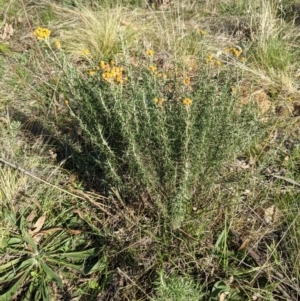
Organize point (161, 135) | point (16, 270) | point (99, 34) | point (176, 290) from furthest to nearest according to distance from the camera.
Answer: point (99, 34)
point (16, 270)
point (161, 135)
point (176, 290)

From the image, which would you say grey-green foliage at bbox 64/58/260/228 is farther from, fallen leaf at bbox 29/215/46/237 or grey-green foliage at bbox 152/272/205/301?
fallen leaf at bbox 29/215/46/237

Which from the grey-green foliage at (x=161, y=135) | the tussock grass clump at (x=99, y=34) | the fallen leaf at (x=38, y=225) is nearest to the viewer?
the grey-green foliage at (x=161, y=135)

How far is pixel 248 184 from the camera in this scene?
2.34 meters

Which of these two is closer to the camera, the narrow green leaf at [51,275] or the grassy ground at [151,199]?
the grassy ground at [151,199]

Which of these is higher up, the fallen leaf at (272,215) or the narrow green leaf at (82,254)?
the fallen leaf at (272,215)

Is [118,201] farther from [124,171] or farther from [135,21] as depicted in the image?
[135,21]

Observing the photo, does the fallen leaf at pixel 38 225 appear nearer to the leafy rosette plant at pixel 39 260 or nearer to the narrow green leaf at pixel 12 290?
the leafy rosette plant at pixel 39 260

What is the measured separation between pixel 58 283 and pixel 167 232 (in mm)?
640

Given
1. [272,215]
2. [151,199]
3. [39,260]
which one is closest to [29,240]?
[39,260]

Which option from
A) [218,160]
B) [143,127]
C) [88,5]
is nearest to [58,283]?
[143,127]

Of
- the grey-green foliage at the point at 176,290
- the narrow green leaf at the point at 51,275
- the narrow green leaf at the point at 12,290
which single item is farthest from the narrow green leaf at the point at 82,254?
the grey-green foliage at the point at 176,290

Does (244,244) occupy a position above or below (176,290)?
below

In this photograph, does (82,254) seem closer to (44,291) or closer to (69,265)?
(69,265)

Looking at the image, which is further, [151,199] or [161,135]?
[151,199]
